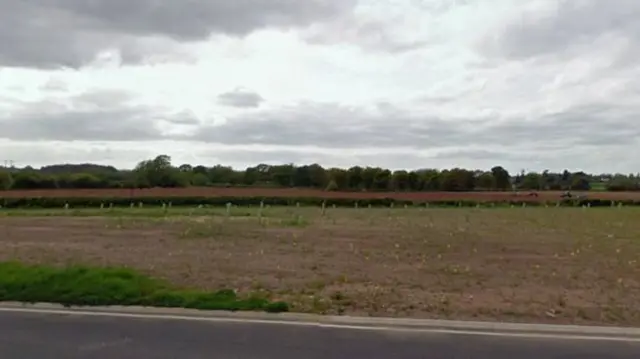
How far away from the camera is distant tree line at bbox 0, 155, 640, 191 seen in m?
66.2

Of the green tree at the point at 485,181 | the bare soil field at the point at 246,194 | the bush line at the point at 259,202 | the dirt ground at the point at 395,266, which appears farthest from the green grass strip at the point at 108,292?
the green tree at the point at 485,181

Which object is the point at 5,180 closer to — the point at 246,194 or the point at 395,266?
the point at 246,194

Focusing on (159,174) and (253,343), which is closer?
(253,343)

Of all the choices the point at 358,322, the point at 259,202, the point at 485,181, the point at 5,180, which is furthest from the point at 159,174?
the point at 358,322

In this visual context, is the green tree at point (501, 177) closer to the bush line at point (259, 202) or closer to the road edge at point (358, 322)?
the bush line at point (259, 202)

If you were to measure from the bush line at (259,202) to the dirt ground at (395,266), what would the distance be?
30.8 m

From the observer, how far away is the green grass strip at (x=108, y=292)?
747cm

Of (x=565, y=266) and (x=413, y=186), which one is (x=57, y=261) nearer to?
(x=565, y=266)

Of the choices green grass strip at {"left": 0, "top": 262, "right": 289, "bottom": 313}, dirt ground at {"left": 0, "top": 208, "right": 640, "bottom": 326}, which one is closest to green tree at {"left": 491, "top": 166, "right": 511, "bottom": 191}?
dirt ground at {"left": 0, "top": 208, "right": 640, "bottom": 326}

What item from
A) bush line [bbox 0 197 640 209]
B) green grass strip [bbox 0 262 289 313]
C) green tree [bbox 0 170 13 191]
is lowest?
green grass strip [bbox 0 262 289 313]

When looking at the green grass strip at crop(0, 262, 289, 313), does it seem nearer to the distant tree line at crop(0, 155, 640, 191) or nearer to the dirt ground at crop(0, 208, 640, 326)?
the dirt ground at crop(0, 208, 640, 326)

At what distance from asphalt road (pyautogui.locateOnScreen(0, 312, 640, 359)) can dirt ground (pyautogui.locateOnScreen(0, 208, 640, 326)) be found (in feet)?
3.39

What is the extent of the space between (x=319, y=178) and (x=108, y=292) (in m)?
71.1

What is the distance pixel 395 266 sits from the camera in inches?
478
